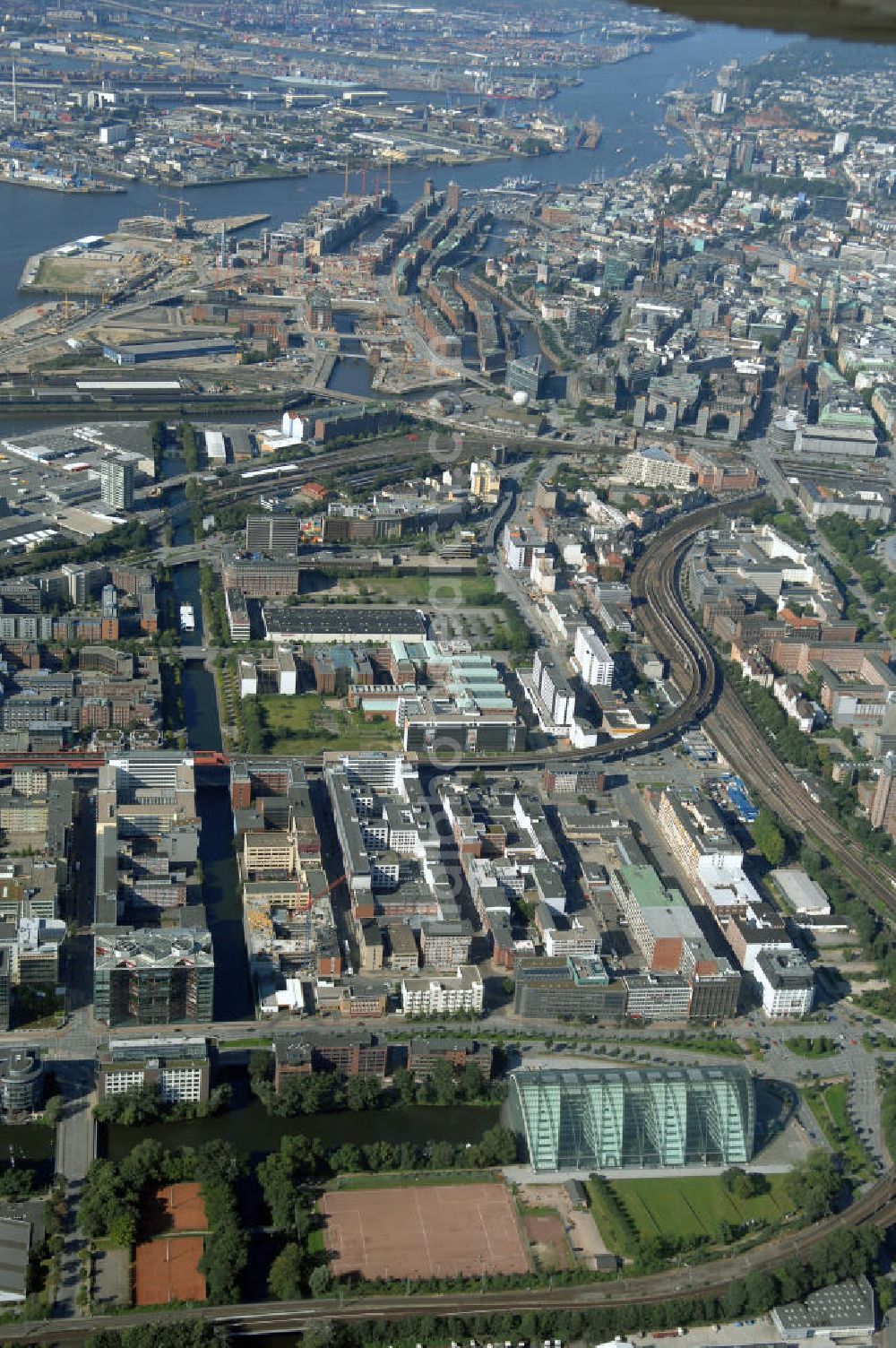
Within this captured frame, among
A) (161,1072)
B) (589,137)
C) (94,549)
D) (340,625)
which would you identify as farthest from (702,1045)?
(589,137)

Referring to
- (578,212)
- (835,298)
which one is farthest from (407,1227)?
(578,212)

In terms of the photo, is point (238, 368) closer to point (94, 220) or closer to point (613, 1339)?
point (94, 220)

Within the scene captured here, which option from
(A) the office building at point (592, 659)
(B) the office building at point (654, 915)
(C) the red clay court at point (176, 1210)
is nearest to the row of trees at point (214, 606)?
(A) the office building at point (592, 659)

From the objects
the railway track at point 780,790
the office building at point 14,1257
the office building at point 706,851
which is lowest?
the railway track at point 780,790

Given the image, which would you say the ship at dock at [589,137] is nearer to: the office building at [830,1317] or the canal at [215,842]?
the canal at [215,842]

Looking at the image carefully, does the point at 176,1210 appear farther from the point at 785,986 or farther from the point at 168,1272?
the point at 785,986
